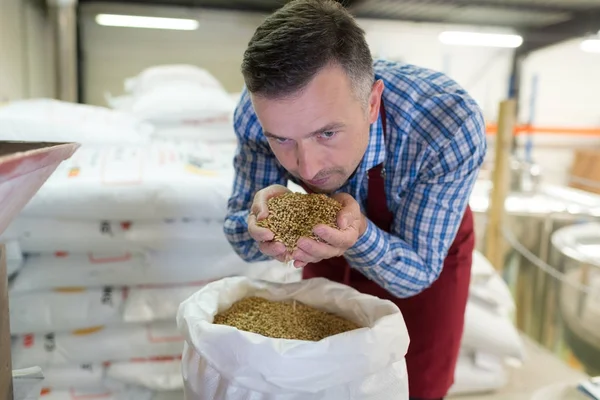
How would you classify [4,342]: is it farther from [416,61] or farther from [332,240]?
[416,61]

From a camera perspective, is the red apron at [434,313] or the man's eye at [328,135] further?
the red apron at [434,313]

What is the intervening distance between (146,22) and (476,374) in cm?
258

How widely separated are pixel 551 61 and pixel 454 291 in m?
3.20

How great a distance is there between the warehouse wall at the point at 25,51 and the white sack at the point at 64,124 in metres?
0.59

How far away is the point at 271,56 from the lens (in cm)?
67

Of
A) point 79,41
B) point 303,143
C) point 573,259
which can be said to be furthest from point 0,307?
point 79,41

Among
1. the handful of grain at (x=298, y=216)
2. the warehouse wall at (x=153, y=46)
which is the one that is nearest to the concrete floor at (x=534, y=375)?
the handful of grain at (x=298, y=216)

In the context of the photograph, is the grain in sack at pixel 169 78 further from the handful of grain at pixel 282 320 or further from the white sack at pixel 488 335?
the handful of grain at pixel 282 320

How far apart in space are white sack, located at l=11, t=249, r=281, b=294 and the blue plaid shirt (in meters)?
0.36

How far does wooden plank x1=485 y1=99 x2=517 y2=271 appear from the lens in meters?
1.91

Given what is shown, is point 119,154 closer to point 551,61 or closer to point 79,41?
point 79,41

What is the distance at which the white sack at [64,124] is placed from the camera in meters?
1.28

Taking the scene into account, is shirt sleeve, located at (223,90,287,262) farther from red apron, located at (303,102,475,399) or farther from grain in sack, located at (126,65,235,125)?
grain in sack, located at (126,65,235,125)

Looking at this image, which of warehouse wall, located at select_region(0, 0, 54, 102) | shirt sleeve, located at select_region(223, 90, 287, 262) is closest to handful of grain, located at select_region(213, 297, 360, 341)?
shirt sleeve, located at select_region(223, 90, 287, 262)
